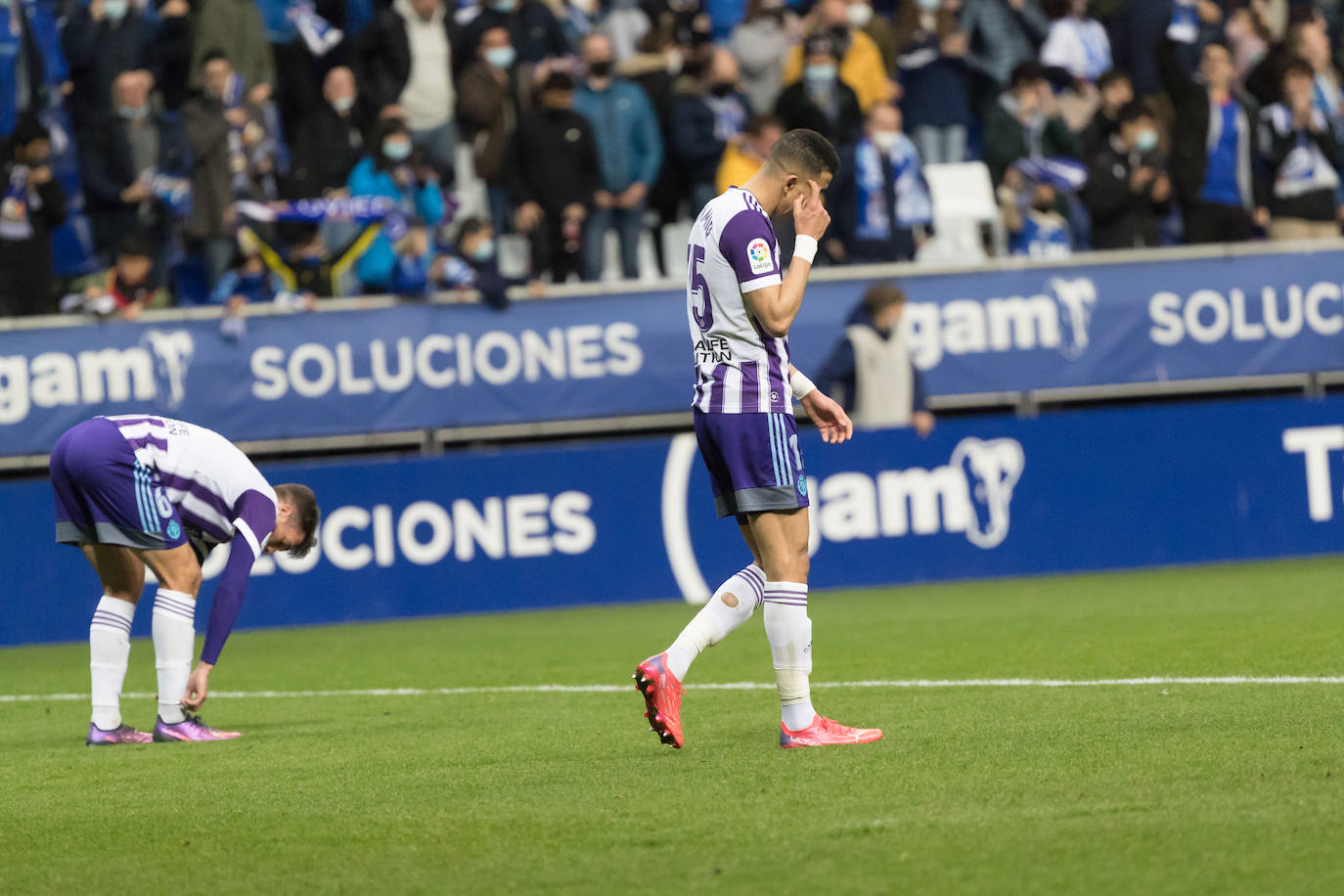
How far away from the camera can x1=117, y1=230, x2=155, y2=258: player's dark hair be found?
1706 cm

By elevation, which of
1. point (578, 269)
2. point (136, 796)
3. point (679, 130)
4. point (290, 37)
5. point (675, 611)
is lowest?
point (675, 611)

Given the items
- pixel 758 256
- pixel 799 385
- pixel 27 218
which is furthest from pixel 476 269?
pixel 758 256

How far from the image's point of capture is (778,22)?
762 inches

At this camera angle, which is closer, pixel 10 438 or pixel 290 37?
pixel 10 438

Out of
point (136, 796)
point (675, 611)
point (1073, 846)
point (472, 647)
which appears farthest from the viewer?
point (675, 611)

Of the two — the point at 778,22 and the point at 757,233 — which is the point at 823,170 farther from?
the point at 778,22

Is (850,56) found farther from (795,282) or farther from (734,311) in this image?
(795,282)

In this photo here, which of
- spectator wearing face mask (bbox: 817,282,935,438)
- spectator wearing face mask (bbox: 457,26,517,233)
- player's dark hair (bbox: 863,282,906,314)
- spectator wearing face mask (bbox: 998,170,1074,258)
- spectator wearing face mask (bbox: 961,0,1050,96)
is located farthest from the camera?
spectator wearing face mask (bbox: 961,0,1050,96)

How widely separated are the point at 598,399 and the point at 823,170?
10319 mm

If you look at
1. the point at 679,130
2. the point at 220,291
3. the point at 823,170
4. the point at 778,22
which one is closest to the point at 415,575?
the point at 220,291

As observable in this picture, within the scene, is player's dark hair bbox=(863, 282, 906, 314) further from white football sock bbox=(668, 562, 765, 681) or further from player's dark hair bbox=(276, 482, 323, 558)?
white football sock bbox=(668, 562, 765, 681)

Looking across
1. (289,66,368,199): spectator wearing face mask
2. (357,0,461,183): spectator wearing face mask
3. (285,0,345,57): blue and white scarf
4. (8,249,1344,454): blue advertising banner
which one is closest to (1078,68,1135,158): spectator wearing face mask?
(8,249,1344,454): blue advertising banner

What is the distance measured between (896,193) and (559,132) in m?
3.15

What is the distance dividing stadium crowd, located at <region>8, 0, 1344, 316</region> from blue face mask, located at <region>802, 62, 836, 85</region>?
20 mm
